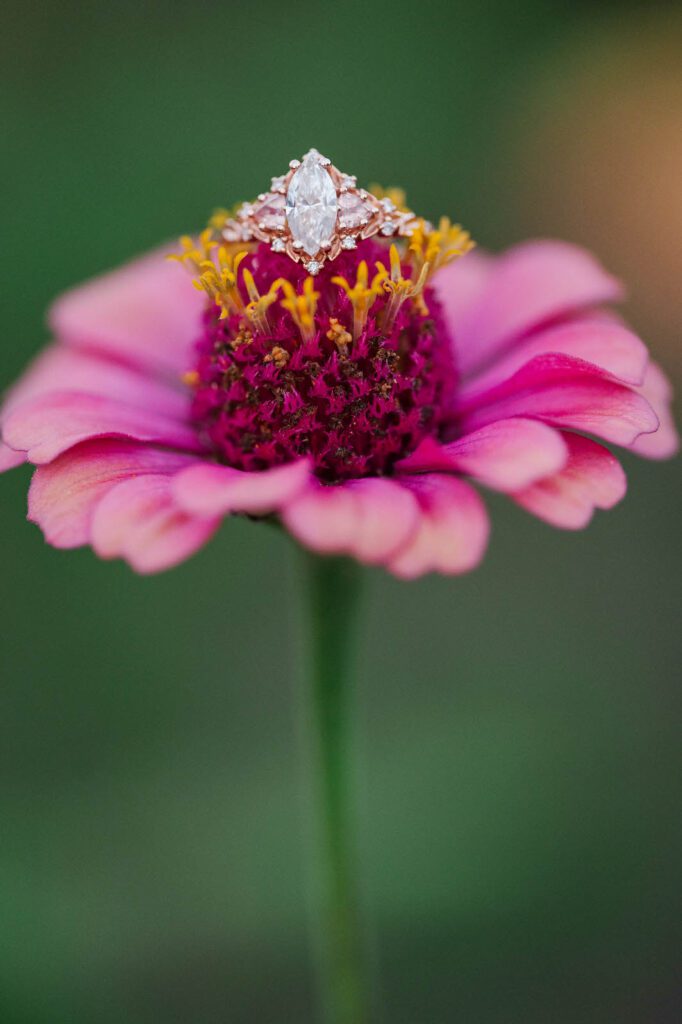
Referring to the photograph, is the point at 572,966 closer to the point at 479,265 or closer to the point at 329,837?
the point at 329,837

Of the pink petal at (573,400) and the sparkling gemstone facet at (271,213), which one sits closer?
the pink petal at (573,400)

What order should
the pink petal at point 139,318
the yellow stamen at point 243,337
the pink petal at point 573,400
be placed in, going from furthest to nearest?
the pink petal at point 139,318 < the yellow stamen at point 243,337 < the pink petal at point 573,400

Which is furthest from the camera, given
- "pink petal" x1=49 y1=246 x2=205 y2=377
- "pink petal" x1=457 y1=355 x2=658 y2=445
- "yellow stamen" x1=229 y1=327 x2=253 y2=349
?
"pink petal" x1=49 y1=246 x2=205 y2=377

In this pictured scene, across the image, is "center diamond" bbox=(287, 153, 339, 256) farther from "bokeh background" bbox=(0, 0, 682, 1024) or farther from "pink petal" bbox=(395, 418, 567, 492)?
"bokeh background" bbox=(0, 0, 682, 1024)

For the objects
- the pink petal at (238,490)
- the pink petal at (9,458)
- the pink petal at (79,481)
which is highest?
the pink petal at (9,458)

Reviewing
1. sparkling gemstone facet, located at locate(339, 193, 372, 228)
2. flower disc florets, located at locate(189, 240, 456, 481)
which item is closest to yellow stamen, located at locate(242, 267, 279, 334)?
flower disc florets, located at locate(189, 240, 456, 481)

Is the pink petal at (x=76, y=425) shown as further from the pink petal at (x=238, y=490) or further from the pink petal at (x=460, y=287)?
the pink petal at (x=460, y=287)

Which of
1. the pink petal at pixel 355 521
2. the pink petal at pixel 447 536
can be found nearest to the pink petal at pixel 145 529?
the pink petal at pixel 355 521
